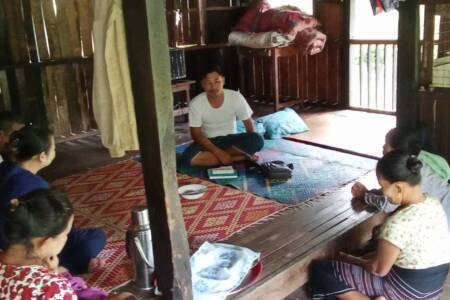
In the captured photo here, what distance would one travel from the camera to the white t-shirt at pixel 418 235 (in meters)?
1.87

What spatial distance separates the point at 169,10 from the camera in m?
5.48

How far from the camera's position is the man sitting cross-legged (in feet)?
11.7

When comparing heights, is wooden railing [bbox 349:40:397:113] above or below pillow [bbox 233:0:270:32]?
A: below

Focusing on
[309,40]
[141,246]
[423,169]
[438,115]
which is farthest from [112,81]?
[309,40]

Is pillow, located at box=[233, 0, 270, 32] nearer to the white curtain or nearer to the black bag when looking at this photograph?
the black bag

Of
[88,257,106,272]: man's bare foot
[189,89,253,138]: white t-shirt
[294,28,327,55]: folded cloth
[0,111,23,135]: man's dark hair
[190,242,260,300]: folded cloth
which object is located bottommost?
[88,257,106,272]: man's bare foot

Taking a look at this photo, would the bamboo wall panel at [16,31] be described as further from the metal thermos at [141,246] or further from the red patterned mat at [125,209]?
the metal thermos at [141,246]

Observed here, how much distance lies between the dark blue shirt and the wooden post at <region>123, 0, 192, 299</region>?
0.54 m

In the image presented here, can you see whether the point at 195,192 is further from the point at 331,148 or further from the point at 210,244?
the point at 331,148

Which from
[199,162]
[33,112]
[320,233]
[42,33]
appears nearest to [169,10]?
[42,33]

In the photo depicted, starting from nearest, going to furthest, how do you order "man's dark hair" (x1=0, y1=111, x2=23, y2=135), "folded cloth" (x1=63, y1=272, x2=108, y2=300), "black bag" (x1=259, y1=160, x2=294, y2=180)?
"folded cloth" (x1=63, y1=272, x2=108, y2=300) < "man's dark hair" (x1=0, y1=111, x2=23, y2=135) < "black bag" (x1=259, y1=160, x2=294, y2=180)

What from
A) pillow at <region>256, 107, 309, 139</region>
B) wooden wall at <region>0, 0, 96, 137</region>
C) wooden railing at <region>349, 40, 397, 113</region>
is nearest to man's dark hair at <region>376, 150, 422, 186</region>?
pillow at <region>256, 107, 309, 139</region>

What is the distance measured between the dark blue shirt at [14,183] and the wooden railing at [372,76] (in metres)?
4.19

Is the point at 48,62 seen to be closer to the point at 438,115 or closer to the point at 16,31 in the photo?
the point at 16,31
